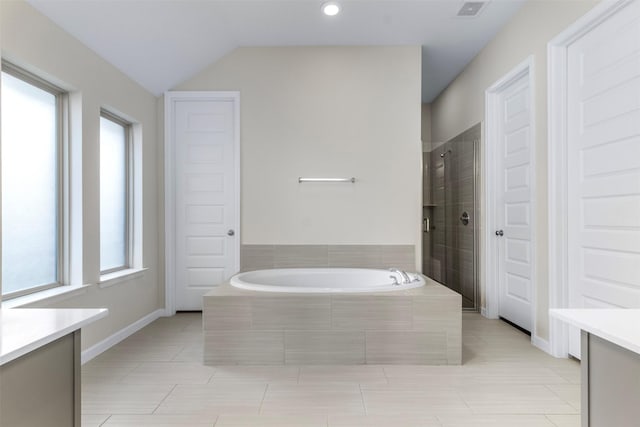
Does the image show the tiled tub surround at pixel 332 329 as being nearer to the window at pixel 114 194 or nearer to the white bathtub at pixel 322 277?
the white bathtub at pixel 322 277

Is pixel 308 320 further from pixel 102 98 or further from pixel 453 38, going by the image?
pixel 453 38

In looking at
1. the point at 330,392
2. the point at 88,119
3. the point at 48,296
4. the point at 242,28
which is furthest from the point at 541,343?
the point at 88,119

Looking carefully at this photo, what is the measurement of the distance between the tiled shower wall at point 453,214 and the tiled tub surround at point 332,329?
1.36 meters

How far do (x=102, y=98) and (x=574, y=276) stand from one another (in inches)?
133

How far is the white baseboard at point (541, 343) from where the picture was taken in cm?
258

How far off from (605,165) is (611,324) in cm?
152

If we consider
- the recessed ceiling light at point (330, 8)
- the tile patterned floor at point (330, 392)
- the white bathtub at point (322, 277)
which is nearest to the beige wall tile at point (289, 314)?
the tile patterned floor at point (330, 392)

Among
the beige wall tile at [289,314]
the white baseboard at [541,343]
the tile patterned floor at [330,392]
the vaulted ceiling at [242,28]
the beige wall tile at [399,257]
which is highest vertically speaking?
the vaulted ceiling at [242,28]

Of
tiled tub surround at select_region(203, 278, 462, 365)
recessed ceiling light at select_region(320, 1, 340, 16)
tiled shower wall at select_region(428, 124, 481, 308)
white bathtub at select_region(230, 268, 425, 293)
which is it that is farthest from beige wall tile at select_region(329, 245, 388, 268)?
recessed ceiling light at select_region(320, 1, 340, 16)

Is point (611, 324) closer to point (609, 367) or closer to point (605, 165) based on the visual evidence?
point (609, 367)

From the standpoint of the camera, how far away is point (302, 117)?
3500 millimetres

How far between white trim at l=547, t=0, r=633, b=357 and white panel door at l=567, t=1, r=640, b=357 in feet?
0.12

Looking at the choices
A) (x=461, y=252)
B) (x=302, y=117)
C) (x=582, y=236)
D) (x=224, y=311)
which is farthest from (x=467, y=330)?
(x=302, y=117)

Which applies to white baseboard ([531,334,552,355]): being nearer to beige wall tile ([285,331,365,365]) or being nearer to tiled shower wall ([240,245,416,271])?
tiled shower wall ([240,245,416,271])
